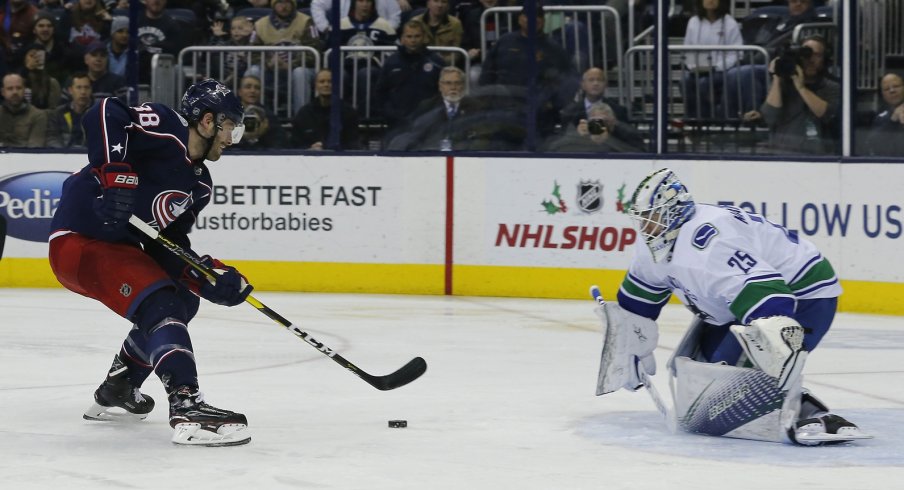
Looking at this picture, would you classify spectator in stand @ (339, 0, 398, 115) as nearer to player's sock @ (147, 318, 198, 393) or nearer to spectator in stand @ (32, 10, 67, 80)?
spectator in stand @ (32, 10, 67, 80)

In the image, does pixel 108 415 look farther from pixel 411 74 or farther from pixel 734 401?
pixel 411 74

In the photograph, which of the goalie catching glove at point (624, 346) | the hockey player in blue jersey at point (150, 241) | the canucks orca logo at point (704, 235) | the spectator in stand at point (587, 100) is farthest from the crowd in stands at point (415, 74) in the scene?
the hockey player in blue jersey at point (150, 241)

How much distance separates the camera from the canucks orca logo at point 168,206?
4.79 metres

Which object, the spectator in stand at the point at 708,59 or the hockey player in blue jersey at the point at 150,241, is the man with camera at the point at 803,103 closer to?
the spectator in stand at the point at 708,59

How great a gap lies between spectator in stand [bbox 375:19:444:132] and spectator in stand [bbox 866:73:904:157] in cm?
269

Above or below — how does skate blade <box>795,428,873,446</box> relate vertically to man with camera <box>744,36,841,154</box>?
below

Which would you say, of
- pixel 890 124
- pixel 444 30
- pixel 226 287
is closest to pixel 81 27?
pixel 444 30

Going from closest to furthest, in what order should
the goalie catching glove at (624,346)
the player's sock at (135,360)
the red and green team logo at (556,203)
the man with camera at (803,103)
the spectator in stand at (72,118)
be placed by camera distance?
the player's sock at (135,360)
the goalie catching glove at (624,346)
the man with camera at (803,103)
the red and green team logo at (556,203)
the spectator in stand at (72,118)

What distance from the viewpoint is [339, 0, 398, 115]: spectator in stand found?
32.0ft

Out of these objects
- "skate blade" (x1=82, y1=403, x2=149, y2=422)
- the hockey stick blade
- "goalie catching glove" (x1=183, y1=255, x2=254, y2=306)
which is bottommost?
"skate blade" (x1=82, y1=403, x2=149, y2=422)

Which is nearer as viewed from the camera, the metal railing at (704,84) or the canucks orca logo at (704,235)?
the canucks orca logo at (704,235)

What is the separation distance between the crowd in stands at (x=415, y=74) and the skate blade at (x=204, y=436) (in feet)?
16.9

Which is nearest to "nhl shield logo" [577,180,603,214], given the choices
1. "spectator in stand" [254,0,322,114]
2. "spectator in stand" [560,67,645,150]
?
"spectator in stand" [560,67,645,150]

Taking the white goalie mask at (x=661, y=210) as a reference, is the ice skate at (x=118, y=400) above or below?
below
